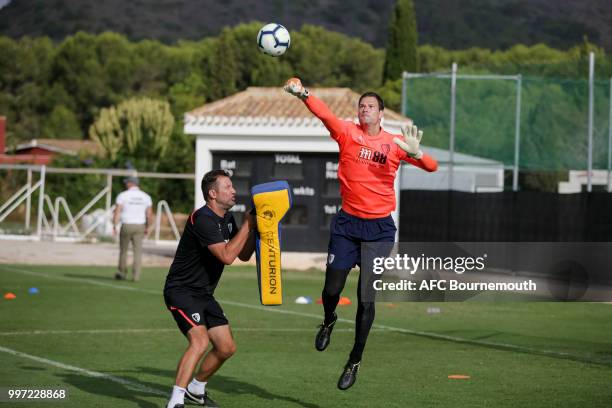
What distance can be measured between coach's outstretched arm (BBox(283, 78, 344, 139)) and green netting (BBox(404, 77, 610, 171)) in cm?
1868

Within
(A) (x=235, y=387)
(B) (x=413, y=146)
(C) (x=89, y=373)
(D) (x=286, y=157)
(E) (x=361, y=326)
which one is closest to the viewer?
(B) (x=413, y=146)

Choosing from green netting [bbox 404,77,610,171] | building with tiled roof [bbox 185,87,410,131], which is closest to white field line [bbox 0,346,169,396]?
building with tiled roof [bbox 185,87,410,131]

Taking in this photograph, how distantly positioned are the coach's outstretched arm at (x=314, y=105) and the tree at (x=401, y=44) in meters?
55.6

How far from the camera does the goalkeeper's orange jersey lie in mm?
11242

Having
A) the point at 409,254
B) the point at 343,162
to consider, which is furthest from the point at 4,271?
the point at 343,162

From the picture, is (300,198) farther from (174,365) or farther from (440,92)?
(174,365)

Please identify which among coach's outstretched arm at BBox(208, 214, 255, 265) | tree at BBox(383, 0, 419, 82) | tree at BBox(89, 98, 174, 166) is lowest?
coach's outstretched arm at BBox(208, 214, 255, 265)

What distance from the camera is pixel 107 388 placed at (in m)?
11.5

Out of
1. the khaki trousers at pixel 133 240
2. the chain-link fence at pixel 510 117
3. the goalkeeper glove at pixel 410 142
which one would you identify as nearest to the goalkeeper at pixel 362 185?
the goalkeeper glove at pixel 410 142

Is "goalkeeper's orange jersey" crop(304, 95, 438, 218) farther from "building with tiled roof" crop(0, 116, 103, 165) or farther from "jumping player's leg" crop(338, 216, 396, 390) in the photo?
"building with tiled roof" crop(0, 116, 103, 165)

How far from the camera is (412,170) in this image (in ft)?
108

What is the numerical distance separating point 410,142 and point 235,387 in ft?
10.4

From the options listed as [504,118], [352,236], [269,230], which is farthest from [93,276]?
[269,230]

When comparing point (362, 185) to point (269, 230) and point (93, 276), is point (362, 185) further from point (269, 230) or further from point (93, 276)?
point (93, 276)
